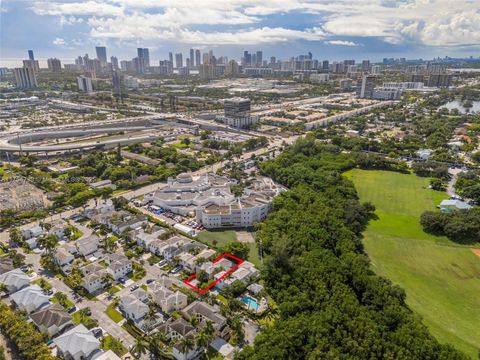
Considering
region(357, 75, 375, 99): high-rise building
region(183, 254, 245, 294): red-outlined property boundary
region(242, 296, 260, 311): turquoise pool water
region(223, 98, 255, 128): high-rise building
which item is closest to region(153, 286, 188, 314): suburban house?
region(183, 254, 245, 294): red-outlined property boundary

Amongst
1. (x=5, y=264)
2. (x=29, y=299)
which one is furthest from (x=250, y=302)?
(x=5, y=264)

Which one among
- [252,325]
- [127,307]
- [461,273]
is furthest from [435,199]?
[127,307]

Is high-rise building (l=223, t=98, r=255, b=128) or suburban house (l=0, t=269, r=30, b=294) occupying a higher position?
high-rise building (l=223, t=98, r=255, b=128)

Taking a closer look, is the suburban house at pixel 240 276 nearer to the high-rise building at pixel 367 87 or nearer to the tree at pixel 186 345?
the tree at pixel 186 345

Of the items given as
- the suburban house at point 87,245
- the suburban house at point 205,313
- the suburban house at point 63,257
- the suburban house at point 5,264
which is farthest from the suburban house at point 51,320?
the suburban house at point 87,245

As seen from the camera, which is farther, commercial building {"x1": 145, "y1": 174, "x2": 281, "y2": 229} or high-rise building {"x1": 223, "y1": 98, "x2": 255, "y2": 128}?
high-rise building {"x1": 223, "y1": 98, "x2": 255, "y2": 128}

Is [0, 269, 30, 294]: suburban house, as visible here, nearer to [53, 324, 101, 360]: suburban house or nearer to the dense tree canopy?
[53, 324, 101, 360]: suburban house
